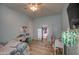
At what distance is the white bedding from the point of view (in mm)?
1639

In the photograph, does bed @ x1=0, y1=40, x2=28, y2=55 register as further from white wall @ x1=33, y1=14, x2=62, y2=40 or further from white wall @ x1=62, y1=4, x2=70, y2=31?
white wall @ x1=62, y1=4, x2=70, y2=31

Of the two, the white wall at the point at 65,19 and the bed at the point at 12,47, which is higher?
the white wall at the point at 65,19

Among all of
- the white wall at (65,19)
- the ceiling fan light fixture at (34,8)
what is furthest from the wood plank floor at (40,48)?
the ceiling fan light fixture at (34,8)

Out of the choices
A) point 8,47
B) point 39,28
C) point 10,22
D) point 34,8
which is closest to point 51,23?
point 39,28

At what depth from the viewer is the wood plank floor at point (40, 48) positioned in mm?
1669

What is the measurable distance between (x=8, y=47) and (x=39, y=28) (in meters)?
0.52

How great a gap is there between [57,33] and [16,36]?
588 millimetres

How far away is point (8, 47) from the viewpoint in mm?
1662

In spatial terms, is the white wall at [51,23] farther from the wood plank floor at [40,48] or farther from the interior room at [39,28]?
the wood plank floor at [40,48]

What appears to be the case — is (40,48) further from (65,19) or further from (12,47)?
(65,19)

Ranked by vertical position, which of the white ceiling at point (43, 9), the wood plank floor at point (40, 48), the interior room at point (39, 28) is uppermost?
the white ceiling at point (43, 9)

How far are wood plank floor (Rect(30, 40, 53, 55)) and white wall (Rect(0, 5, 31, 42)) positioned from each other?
287 millimetres
